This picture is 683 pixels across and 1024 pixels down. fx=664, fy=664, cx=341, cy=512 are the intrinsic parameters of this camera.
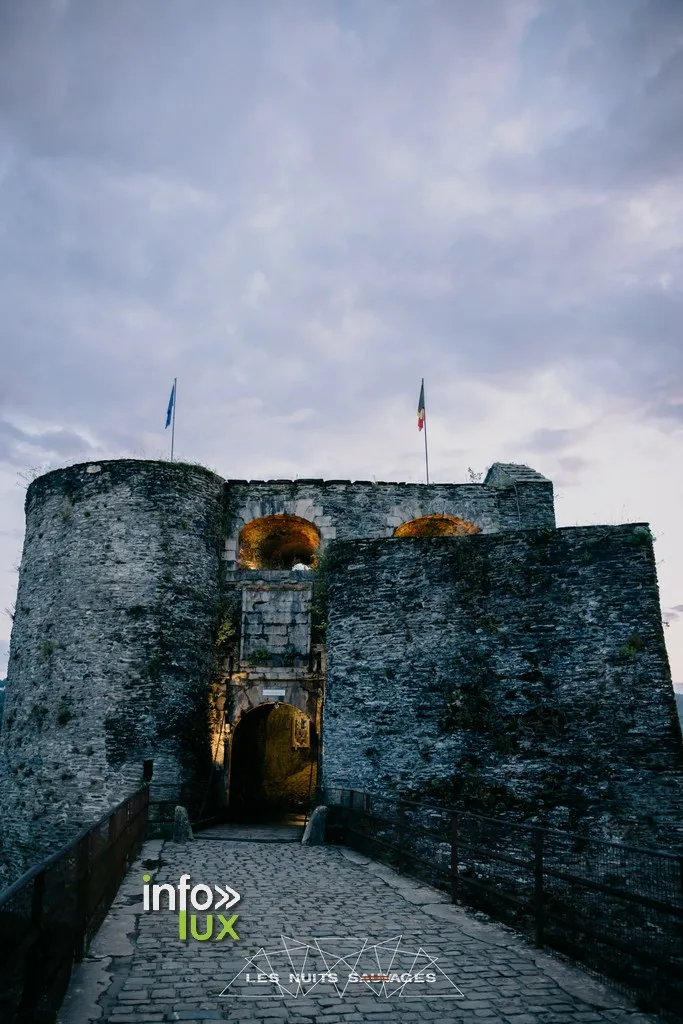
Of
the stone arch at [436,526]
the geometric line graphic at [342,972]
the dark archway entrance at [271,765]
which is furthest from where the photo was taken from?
the stone arch at [436,526]

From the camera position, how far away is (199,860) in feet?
32.3

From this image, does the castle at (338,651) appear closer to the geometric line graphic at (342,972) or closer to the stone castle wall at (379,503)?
the stone castle wall at (379,503)

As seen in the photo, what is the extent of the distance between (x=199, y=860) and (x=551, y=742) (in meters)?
6.27

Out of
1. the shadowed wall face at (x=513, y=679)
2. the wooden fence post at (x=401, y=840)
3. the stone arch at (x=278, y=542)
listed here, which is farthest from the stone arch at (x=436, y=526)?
the wooden fence post at (x=401, y=840)

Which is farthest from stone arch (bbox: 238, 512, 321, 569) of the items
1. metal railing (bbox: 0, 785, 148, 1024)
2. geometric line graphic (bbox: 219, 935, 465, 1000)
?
geometric line graphic (bbox: 219, 935, 465, 1000)

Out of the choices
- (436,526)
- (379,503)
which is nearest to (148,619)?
(379,503)

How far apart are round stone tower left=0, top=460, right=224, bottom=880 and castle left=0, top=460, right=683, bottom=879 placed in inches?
2.0

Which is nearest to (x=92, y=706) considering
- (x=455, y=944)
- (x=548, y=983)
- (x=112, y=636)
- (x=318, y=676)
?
(x=112, y=636)

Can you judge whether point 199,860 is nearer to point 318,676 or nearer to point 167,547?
point 318,676

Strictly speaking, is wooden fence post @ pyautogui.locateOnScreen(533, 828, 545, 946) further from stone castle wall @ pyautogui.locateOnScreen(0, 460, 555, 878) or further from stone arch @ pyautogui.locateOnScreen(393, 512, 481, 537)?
stone arch @ pyautogui.locateOnScreen(393, 512, 481, 537)

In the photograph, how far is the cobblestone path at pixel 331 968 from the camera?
4.50 m

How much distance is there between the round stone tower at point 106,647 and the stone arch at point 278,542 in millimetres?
1115

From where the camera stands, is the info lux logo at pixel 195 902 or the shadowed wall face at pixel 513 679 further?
the shadowed wall face at pixel 513 679

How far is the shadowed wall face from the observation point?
1134 centimetres
